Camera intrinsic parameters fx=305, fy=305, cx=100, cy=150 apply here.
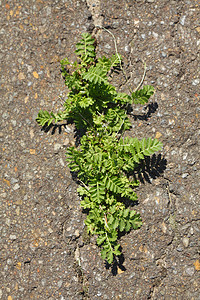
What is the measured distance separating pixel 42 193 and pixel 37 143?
470 millimetres

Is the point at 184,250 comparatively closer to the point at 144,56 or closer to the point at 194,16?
the point at 144,56

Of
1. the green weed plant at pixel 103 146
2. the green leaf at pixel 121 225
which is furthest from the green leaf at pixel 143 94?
the green leaf at pixel 121 225

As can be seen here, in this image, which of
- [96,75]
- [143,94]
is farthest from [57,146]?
[143,94]

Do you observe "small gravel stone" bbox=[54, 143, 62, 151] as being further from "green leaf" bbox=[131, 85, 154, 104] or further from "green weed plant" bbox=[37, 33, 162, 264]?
"green leaf" bbox=[131, 85, 154, 104]

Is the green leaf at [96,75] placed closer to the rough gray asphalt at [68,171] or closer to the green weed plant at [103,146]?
the green weed plant at [103,146]

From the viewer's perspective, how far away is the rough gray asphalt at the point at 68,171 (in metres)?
2.58

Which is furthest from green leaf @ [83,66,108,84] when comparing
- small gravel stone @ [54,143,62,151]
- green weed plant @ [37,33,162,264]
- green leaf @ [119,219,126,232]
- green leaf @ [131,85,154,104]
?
green leaf @ [119,219,126,232]

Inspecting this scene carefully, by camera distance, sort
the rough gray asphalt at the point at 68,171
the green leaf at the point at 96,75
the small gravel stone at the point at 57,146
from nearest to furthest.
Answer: the green leaf at the point at 96,75 < the rough gray asphalt at the point at 68,171 < the small gravel stone at the point at 57,146

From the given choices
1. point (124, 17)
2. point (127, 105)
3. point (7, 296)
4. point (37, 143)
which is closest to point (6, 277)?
point (7, 296)

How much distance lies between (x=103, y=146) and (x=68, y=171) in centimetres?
41

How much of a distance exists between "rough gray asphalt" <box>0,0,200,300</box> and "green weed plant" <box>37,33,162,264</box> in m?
0.14

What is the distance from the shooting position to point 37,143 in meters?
2.87

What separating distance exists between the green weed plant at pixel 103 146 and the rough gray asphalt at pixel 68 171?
0.14m

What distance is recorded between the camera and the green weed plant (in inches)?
97.0
